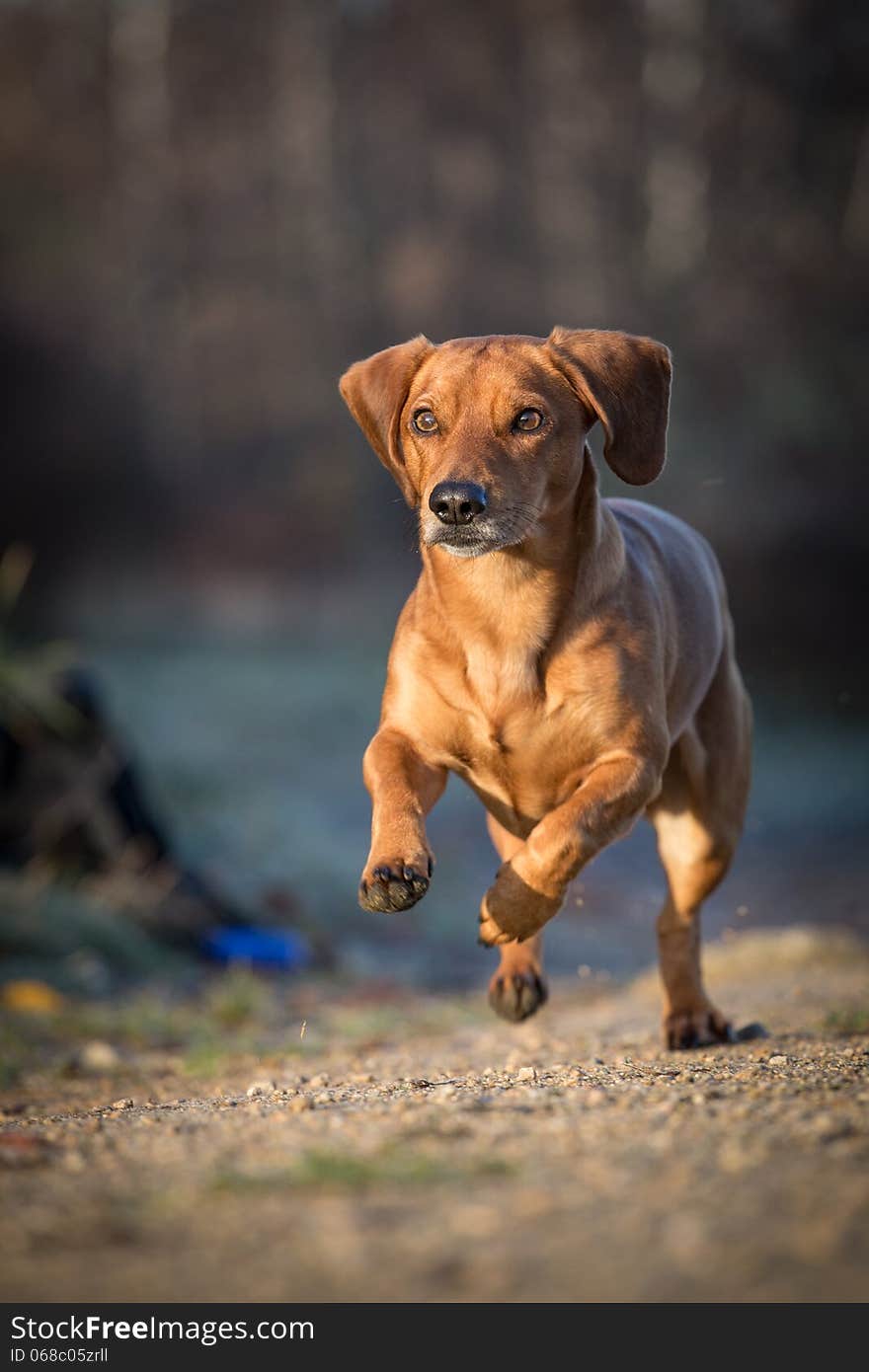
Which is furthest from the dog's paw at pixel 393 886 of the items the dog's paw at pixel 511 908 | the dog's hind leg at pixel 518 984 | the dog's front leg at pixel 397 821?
the dog's hind leg at pixel 518 984

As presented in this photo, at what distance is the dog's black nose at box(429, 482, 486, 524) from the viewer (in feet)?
11.8

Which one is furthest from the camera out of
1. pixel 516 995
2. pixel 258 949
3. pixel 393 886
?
pixel 258 949

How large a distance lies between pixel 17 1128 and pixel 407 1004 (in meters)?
3.53

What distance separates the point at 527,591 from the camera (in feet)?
12.9

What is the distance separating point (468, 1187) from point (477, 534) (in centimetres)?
171

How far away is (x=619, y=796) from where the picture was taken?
374cm

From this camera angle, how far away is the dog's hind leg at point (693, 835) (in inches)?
Result: 183

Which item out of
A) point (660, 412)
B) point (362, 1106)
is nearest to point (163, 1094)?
point (362, 1106)

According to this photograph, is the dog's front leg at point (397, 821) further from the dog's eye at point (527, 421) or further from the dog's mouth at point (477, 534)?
the dog's eye at point (527, 421)

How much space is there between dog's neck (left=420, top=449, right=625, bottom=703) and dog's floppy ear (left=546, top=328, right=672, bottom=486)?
0.13 metres

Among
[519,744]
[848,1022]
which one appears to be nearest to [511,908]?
[519,744]

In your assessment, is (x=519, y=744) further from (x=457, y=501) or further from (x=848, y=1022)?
(x=848, y=1022)

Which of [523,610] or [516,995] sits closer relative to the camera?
[523,610]

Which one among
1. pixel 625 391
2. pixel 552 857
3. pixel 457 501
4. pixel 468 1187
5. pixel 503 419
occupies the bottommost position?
pixel 468 1187
